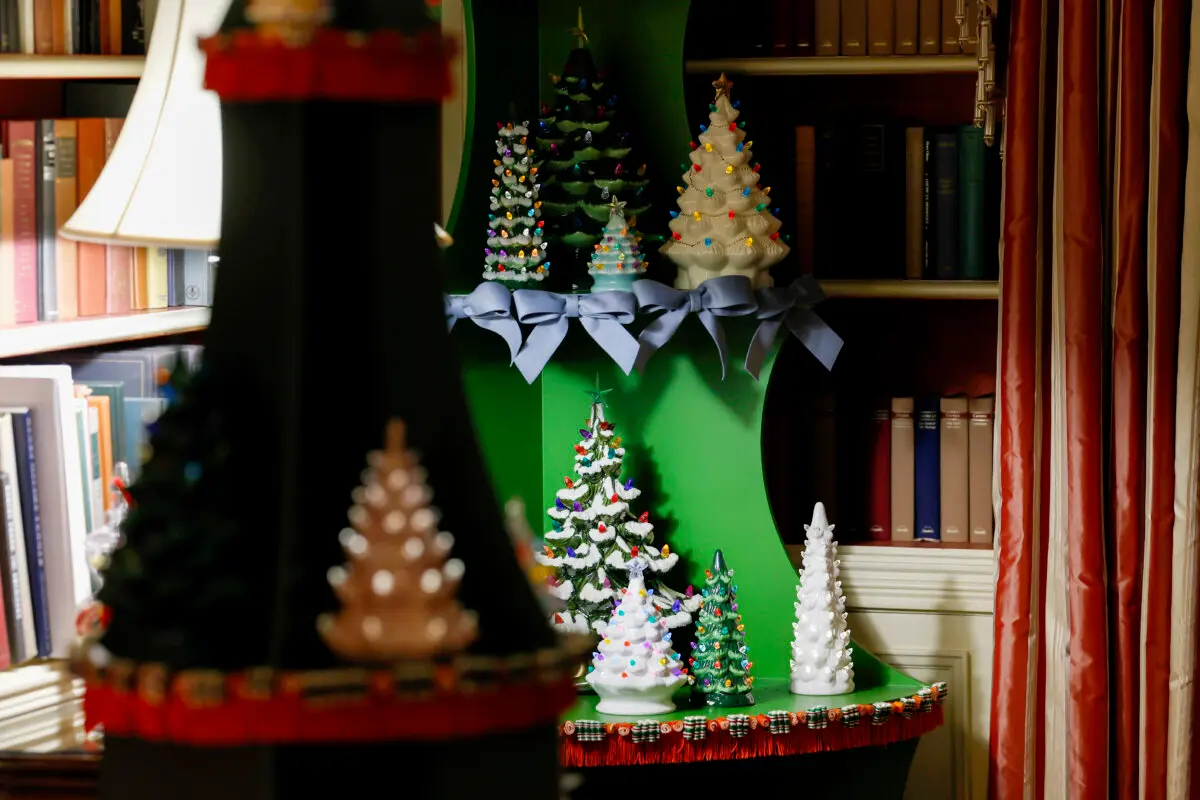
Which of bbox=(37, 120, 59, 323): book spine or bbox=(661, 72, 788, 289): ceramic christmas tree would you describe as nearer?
bbox=(37, 120, 59, 323): book spine

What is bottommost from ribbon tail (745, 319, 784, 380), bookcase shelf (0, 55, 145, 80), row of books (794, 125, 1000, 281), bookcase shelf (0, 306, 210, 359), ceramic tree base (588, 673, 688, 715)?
ceramic tree base (588, 673, 688, 715)

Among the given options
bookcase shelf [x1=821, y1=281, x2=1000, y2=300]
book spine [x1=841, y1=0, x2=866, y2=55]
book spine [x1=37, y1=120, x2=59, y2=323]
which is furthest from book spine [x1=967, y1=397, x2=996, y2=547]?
book spine [x1=37, y1=120, x2=59, y2=323]

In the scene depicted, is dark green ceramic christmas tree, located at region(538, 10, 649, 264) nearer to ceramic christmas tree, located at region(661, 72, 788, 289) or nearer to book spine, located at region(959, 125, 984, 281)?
ceramic christmas tree, located at region(661, 72, 788, 289)

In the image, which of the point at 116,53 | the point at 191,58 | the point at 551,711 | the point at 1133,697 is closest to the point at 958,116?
the point at 1133,697

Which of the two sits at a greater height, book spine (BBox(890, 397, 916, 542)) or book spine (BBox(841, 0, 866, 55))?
book spine (BBox(841, 0, 866, 55))

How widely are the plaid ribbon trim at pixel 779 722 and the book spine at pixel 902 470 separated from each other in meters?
0.64

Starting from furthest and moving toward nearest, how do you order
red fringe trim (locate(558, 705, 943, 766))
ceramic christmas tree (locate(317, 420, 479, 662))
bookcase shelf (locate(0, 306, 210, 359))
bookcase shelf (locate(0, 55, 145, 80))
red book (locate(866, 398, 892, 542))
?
red book (locate(866, 398, 892, 542))
red fringe trim (locate(558, 705, 943, 766))
bookcase shelf (locate(0, 55, 145, 80))
bookcase shelf (locate(0, 306, 210, 359))
ceramic christmas tree (locate(317, 420, 479, 662))

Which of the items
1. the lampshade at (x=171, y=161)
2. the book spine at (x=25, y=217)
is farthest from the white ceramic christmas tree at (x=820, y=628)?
the lampshade at (x=171, y=161)

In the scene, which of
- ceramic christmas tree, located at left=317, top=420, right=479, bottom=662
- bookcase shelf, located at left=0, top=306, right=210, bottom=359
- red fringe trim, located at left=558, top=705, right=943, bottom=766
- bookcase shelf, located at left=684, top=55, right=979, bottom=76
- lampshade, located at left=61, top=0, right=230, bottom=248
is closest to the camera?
ceramic christmas tree, located at left=317, top=420, right=479, bottom=662

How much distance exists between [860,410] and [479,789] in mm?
2332

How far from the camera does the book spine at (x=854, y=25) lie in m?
2.75

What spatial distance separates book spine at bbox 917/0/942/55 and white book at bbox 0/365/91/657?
1700 millimetres

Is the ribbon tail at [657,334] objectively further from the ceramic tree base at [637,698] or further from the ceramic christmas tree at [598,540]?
the ceramic tree base at [637,698]

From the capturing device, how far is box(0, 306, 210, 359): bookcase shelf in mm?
1798
